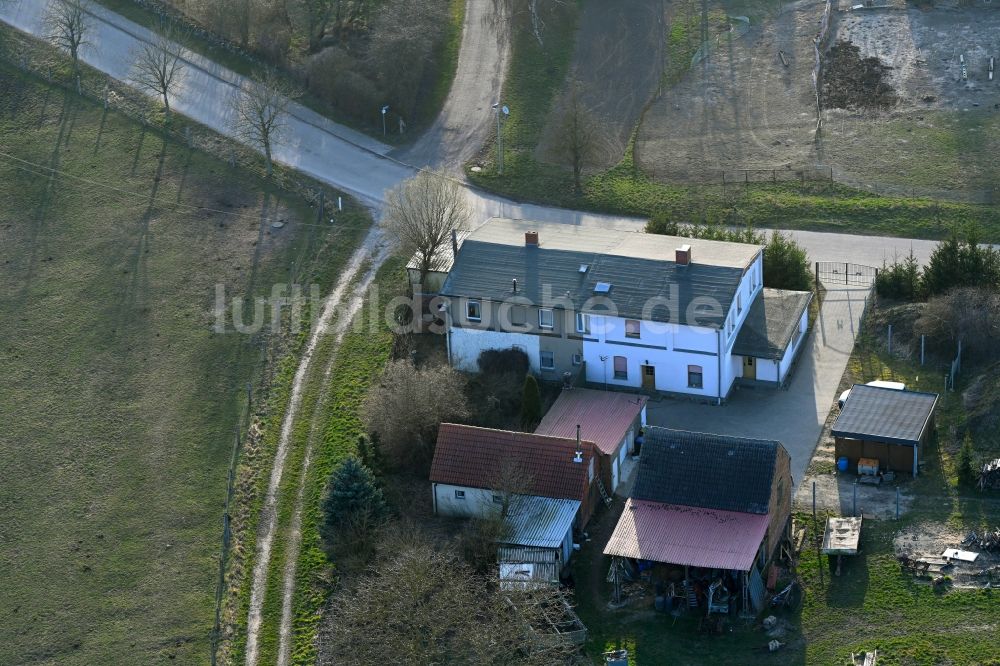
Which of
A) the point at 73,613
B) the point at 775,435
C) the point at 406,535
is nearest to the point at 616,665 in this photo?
the point at 406,535

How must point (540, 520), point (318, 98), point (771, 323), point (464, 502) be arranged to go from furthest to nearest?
1. point (318, 98)
2. point (771, 323)
3. point (464, 502)
4. point (540, 520)

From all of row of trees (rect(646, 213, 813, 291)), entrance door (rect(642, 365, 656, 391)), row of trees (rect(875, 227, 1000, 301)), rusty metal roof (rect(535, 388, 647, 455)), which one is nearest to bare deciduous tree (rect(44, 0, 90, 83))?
row of trees (rect(646, 213, 813, 291))

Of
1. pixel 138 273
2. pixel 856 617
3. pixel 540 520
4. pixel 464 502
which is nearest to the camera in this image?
pixel 856 617

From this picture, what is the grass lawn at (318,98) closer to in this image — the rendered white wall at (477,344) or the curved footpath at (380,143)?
the curved footpath at (380,143)

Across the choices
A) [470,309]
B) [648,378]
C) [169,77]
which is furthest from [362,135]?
[648,378]

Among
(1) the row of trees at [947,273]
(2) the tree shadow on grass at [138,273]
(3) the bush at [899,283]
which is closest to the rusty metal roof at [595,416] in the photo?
(3) the bush at [899,283]

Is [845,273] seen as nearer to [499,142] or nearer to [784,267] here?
[784,267]
